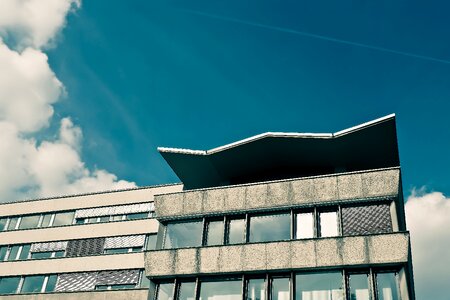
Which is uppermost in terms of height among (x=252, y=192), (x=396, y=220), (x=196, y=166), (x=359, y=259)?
(x=196, y=166)

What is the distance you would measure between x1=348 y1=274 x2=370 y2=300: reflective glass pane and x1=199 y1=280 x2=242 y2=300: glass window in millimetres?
4289

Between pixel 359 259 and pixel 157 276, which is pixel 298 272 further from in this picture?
pixel 157 276

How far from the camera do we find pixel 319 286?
58.8 feet

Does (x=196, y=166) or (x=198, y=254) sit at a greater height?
(x=196, y=166)

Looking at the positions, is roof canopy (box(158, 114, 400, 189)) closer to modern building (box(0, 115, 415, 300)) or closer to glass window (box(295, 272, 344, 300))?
modern building (box(0, 115, 415, 300))

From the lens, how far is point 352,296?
681 inches

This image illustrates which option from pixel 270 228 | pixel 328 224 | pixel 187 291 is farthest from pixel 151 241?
pixel 328 224

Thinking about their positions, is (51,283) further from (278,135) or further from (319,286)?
(319,286)

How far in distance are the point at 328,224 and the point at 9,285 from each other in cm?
2667

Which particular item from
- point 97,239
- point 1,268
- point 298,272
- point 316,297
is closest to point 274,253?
point 298,272

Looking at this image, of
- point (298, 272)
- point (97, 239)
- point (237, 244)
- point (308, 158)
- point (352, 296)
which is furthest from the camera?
point (97, 239)

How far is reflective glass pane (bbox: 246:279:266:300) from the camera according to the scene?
1862 cm

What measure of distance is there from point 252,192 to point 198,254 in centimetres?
354

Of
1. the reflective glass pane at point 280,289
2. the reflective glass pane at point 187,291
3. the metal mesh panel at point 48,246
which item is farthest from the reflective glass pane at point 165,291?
the metal mesh panel at point 48,246
